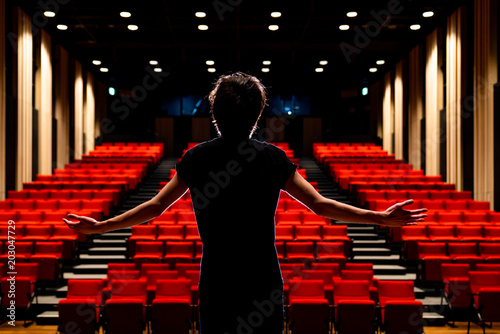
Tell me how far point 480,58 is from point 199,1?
600 cm

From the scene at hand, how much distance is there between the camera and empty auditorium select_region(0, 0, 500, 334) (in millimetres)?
1285

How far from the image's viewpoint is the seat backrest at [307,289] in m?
6.32

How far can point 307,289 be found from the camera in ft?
20.8

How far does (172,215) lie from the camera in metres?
9.91

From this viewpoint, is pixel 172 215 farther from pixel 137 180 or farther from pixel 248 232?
pixel 248 232

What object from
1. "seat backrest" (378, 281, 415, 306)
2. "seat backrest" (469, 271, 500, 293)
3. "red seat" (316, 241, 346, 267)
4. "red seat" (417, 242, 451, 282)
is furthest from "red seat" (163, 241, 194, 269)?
"seat backrest" (469, 271, 500, 293)

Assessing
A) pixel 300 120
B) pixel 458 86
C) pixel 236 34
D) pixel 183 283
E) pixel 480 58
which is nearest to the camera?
pixel 183 283

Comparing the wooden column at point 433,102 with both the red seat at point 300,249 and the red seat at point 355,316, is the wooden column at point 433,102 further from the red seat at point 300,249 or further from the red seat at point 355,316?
the red seat at point 355,316

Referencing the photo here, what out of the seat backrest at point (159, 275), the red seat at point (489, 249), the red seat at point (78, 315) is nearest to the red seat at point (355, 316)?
the seat backrest at point (159, 275)

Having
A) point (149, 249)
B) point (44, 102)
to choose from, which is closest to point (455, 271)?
point (149, 249)

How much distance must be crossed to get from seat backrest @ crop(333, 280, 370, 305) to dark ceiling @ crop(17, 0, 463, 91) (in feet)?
26.2

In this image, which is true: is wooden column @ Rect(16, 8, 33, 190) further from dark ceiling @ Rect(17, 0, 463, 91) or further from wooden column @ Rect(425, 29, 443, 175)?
wooden column @ Rect(425, 29, 443, 175)

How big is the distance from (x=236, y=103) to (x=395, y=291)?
5611 millimetres

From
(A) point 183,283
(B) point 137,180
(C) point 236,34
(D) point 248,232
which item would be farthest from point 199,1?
(D) point 248,232
